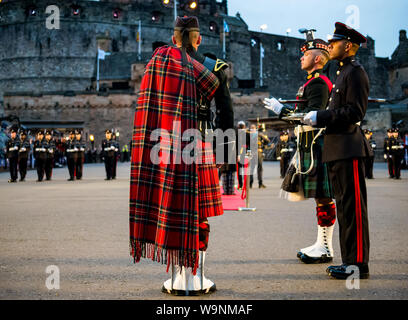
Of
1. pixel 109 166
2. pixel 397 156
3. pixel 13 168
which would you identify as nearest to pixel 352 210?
pixel 397 156

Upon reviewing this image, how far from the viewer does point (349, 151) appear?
3.97 meters

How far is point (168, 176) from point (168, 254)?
0.56 m

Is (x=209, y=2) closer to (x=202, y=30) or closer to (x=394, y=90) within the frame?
(x=202, y=30)

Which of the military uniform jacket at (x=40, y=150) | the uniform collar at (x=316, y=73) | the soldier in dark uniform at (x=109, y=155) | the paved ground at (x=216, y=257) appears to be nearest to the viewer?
the paved ground at (x=216, y=257)

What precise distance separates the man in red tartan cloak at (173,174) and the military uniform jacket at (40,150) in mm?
16141

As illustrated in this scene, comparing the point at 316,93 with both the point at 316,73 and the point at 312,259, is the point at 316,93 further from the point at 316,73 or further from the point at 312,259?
the point at 312,259

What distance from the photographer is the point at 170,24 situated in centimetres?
6688

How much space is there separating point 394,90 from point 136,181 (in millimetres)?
78045

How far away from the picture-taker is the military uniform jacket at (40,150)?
1859 centimetres

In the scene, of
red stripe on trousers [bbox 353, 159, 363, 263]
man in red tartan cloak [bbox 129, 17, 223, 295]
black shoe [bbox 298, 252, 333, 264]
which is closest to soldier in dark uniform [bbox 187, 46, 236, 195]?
man in red tartan cloak [bbox 129, 17, 223, 295]

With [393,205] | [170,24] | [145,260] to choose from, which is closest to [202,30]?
[170,24]

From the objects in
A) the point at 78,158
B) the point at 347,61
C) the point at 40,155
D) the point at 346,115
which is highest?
the point at 347,61

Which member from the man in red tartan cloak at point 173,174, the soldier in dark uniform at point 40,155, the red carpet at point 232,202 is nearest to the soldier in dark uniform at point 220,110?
the man in red tartan cloak at point 173,174

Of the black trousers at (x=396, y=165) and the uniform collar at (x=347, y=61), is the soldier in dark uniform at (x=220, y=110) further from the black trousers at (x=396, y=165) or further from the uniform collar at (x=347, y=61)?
the black trousers at (x=396, y=165)
